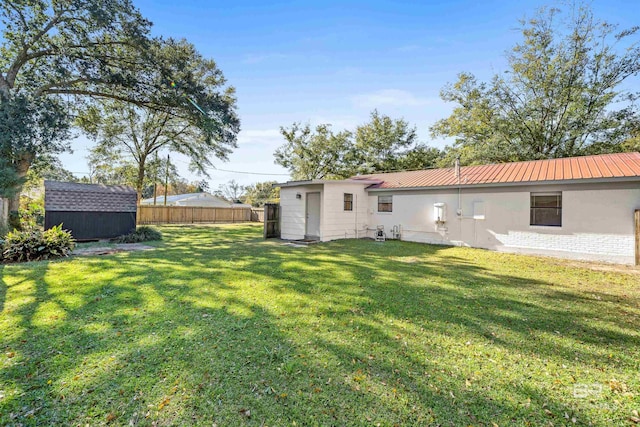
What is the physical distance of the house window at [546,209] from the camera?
8203mm

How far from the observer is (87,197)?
33.8ft

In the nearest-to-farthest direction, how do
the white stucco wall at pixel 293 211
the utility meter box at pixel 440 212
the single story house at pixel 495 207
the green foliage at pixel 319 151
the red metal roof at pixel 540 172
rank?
1. the single story house at pixel 495 207
2. the red metal roof at pixel 540 172
3. the utility meter box at pixel 440 212
4. the white stucco wall at pixel 293 211
5. the green foliage at pixel 319 151

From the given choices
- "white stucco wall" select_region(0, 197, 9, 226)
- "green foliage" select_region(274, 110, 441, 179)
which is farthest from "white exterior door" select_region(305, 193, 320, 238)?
"green foliage" select_region(274, 110, 441, 179)

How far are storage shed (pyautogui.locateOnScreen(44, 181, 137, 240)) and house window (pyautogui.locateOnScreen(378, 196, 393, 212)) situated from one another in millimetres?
10036

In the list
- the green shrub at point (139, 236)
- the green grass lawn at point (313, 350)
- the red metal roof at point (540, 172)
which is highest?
the red metal roof at point (540, 172)

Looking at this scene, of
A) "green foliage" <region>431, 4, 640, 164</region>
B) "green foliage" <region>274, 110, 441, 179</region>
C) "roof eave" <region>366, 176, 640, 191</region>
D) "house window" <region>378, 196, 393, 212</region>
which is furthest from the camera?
"green foliage" <region>274, 110, 441, 179</region>

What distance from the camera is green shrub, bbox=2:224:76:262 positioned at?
6.62 meters

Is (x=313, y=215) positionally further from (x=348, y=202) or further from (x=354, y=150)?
(x=354, y=150)

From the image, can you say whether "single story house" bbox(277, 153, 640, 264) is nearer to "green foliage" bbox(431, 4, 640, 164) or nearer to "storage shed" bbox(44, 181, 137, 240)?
"storage shed" bbox(44, 181, 137, 240)

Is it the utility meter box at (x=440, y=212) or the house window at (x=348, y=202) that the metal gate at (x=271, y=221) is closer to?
the house window at (x=348, y=202)

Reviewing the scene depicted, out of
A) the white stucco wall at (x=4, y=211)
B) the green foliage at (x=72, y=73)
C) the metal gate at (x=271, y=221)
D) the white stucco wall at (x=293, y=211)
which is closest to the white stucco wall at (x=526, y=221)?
the white stucco wall at (x=293, y=211)

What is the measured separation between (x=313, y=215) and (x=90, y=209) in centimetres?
821

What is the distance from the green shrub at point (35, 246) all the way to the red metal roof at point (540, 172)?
10.6m

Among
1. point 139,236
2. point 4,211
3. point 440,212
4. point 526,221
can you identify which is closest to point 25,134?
point 4,211
